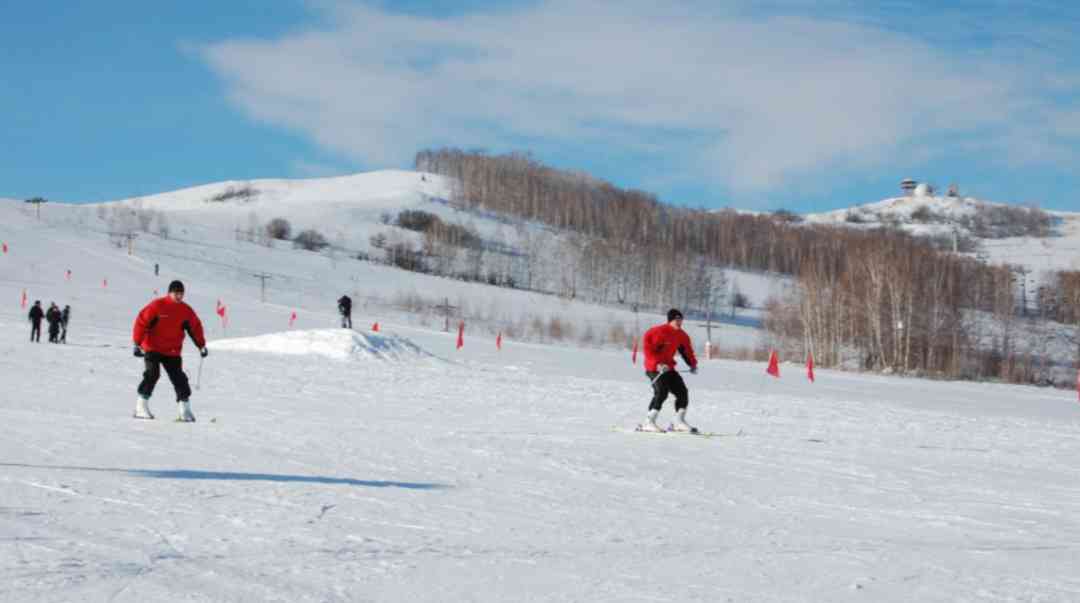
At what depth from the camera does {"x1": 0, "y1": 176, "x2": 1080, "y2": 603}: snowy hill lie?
541 cm

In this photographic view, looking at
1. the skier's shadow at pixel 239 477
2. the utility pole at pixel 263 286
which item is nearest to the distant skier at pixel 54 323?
the skier's shadow at pixel 239 477

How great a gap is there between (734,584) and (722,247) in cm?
14347

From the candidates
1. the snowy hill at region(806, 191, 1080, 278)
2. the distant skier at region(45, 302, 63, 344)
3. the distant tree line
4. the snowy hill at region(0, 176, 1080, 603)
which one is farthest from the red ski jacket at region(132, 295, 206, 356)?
the snowy hill at region(806, 191, 1080, 278)

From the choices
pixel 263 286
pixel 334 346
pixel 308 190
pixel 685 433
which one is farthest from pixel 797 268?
pixel 685 433

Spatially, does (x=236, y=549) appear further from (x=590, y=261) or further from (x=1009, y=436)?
(x=590, y=261)

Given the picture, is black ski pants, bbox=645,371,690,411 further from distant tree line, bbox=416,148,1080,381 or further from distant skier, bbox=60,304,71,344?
distant tree line, bbox=416,148,1080,381

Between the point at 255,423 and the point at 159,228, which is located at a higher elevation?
the point at 159,228

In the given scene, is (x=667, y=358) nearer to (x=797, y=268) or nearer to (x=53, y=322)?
(x=53, y=322)

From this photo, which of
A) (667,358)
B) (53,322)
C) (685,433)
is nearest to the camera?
(667,358)

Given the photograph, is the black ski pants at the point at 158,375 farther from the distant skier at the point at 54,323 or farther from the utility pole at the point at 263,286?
the utility pole at the point at 263,286

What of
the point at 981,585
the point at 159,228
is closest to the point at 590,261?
the point at 159,228

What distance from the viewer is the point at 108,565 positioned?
17.0ft

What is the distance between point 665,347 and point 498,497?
6.24m

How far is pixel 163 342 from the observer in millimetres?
12781
